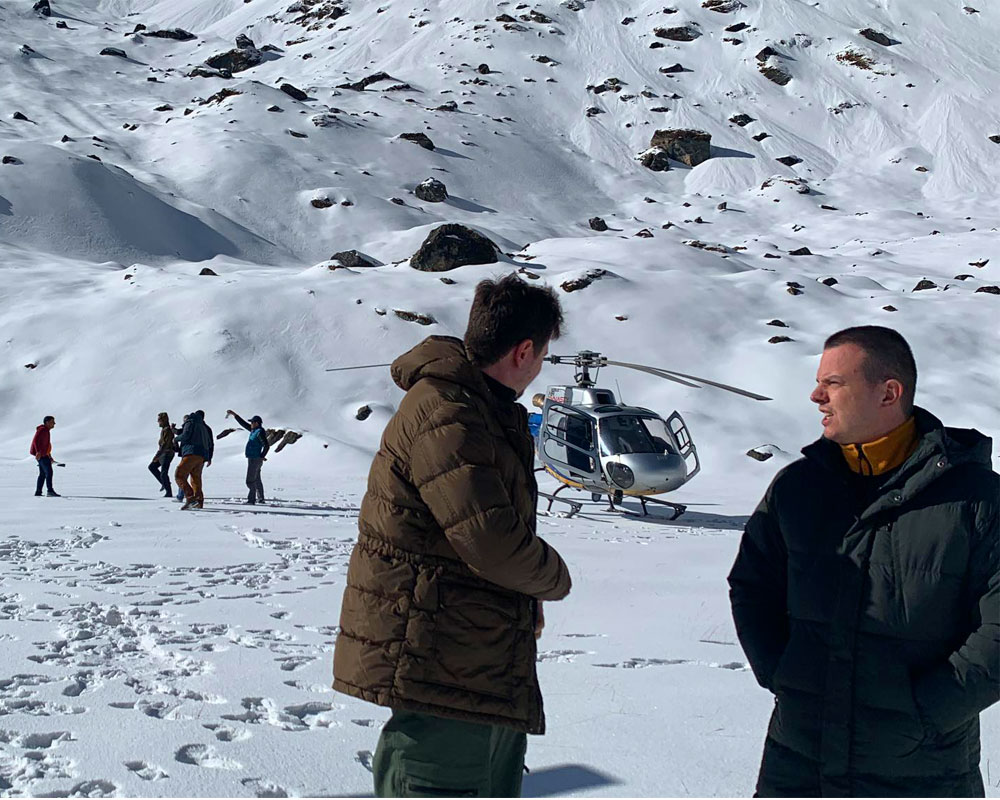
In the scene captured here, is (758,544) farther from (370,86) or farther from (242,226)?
(370,86)

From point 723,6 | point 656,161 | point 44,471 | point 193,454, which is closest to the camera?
point 193,454

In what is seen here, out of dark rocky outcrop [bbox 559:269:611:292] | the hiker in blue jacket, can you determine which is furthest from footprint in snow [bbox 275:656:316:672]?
dark rocky outcrop [bbox 559:269:611:292]

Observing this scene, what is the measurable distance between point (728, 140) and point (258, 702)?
248 feet

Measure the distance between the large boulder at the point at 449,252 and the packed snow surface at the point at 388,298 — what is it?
1314 mm

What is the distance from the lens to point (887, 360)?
92.1 inches

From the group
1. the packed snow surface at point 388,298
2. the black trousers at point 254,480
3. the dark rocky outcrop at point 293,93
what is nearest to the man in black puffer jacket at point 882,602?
the packed snow surface at point 388,298

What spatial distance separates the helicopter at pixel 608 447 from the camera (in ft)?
39.3

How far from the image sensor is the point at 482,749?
2201mm

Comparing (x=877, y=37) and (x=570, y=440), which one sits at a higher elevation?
(x=877, y=37)

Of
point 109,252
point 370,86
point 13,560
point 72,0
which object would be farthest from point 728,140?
point 72,0

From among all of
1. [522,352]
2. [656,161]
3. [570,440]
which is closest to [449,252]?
[570,440]

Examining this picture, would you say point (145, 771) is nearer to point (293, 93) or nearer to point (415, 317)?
point (415, 317)

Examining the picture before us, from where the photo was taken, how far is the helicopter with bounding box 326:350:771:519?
472 inches

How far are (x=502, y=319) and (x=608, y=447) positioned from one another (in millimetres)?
9971
